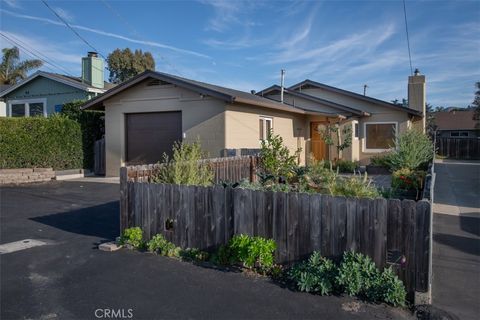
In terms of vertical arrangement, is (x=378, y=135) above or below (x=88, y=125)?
below

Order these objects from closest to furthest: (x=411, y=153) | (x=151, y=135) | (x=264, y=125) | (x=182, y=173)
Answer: (x=182, y=173) → (x=411, y=153) → (x=151, y=135) → (x=264, y=125)

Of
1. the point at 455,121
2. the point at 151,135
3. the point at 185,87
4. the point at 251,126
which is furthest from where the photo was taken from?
the point at 455,121

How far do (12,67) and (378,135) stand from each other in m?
33.0

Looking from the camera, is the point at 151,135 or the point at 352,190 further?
the point at 151,135

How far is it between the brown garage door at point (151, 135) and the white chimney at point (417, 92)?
45.0 ft

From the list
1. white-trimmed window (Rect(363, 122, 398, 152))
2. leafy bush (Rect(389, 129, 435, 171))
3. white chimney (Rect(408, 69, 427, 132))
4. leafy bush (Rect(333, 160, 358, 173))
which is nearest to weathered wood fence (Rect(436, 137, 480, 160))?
white chimney (Rect(408, 69, 427, 132))

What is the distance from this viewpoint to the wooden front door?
20.8m

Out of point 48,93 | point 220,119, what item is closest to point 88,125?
point 48,93

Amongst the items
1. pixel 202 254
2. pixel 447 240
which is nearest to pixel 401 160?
pixel 447 240

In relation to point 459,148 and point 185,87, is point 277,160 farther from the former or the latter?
point 459,148

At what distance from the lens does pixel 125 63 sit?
45.3 m

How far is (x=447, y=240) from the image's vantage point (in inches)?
268

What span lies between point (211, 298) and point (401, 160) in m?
9.89

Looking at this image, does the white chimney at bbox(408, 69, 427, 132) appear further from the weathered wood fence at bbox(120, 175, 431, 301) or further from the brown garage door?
the weathered wood fence at bbox(120, 175, 431, 301)
